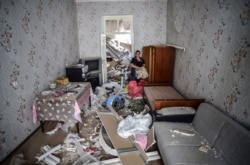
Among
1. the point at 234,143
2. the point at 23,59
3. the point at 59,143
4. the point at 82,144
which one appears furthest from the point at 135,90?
the point at 234,143

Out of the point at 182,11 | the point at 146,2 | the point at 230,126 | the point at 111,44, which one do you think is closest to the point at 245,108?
the point at 230,126

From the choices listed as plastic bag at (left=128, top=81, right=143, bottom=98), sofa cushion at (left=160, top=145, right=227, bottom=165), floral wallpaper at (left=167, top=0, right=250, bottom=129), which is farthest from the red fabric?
sofa cushion at (left=160, top=145, right=227, bottom=165)

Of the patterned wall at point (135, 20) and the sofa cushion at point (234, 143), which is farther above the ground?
the patterned wall at point (135, 20)

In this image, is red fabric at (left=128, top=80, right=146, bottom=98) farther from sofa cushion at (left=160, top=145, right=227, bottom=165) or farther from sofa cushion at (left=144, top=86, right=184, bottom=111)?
sofa cushion at (left=160, top=145, right=227, bottom=165)

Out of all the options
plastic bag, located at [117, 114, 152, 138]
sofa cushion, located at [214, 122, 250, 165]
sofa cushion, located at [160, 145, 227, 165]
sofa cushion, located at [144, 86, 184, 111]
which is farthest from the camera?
sofa cushion, located at [144, 86, 184, 111]

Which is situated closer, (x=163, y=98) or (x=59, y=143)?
(x=59, y=143)

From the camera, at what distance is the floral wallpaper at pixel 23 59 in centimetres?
237

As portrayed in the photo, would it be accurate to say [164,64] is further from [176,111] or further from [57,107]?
[57,107]

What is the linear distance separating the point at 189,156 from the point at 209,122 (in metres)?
0.59

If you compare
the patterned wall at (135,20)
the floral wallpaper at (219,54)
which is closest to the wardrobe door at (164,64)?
the floral wallpaper at (219,54)

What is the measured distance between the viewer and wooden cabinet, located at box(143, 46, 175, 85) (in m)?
4.27

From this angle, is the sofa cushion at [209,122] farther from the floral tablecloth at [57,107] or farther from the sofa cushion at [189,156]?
the floral tablecloth at [57,107]

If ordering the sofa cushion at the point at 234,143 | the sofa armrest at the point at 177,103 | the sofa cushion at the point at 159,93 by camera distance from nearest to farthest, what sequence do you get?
the sofa cushion at the point at 234,143, the sofa armrest at the point at 177,103, the sofa cushion at the point at 159,93

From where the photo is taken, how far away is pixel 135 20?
549 cm
